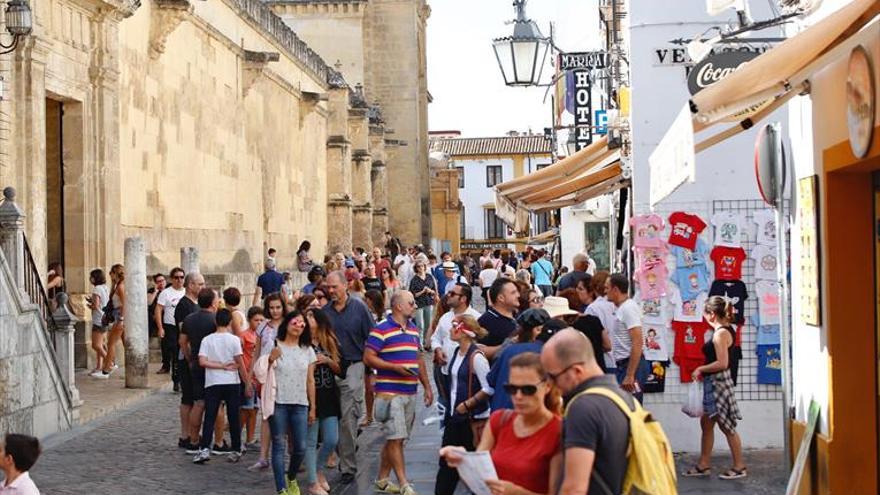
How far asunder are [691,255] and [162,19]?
1245 centimetres

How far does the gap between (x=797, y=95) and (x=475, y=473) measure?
4509mm

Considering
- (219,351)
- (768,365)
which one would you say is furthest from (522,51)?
(219,351)

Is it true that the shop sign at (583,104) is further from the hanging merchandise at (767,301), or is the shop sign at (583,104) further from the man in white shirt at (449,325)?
the man in white shirt at (449,325)

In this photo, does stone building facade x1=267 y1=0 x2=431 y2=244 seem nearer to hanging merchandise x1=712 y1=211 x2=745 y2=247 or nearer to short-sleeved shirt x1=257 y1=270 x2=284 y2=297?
short-sleeved shirt x1=257 y1=270 x2=284 y2=297

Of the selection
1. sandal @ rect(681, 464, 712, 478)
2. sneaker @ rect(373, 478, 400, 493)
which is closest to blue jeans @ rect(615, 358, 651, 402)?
sandal @ rect(681, 464, 712, 478)

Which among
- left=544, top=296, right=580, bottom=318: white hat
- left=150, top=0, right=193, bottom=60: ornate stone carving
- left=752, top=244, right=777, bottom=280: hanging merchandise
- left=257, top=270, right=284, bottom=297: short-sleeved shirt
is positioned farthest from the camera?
left=150, top=0, right=193, bottom=60: ornate stone carving

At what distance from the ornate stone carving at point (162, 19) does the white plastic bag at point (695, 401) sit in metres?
13.4

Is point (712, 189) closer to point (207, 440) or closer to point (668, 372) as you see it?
point (668, 372)

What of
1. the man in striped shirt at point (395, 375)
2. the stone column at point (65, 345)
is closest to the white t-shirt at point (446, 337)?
the man in striped shirt at point (395, 375)

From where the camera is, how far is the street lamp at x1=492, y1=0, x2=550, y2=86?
606 inches

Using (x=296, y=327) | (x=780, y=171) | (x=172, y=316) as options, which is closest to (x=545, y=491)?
(x=780, y=171)

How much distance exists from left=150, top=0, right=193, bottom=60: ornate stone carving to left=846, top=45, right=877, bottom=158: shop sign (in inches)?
631

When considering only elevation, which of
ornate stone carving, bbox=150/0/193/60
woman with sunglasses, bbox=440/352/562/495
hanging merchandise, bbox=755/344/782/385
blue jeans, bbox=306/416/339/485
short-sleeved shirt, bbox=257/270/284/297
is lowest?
blue jeans, bbox=306/416/339/485

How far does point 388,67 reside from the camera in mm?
56750
